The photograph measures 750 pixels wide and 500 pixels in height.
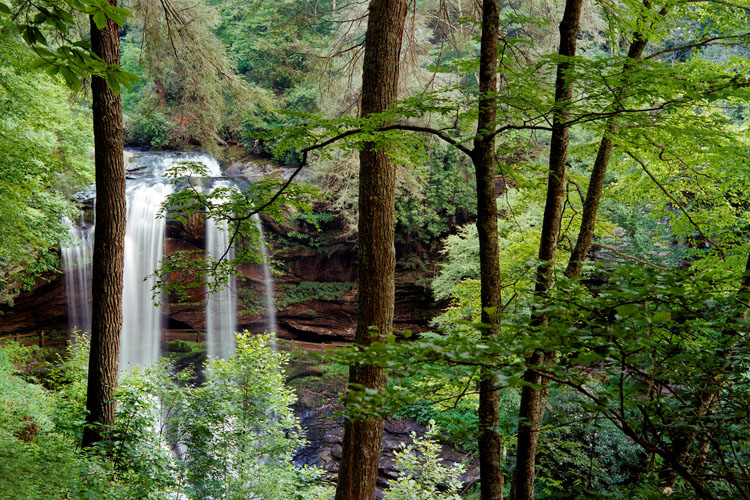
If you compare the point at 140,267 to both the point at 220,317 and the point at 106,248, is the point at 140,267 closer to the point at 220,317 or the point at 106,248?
the point at 220,317

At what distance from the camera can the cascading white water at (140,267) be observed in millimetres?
15125

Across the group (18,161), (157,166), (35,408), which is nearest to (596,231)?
(35,408)

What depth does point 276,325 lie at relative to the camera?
17.5m

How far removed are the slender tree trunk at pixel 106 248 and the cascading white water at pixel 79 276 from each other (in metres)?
10.3

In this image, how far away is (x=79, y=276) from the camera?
15.0m

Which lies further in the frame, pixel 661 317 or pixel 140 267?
pixel 140 267

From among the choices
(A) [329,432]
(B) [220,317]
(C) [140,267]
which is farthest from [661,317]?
(B) [220,317]

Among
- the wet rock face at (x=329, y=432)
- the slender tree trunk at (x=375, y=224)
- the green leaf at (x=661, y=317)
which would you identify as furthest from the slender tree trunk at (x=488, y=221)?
the wet rock face at (x=329, y=432)

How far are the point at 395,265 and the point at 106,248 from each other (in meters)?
4.65

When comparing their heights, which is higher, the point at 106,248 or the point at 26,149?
the point at 26,149

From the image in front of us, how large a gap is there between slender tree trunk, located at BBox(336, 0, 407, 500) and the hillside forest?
0.02 metres

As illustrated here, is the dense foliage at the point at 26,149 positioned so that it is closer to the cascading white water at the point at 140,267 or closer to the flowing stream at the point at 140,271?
the flowing stream at the point at 140,271

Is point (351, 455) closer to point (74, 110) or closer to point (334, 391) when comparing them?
point (334, 391)

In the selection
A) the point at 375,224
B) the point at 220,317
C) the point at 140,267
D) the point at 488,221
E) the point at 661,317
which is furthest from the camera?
the point at 220,317
